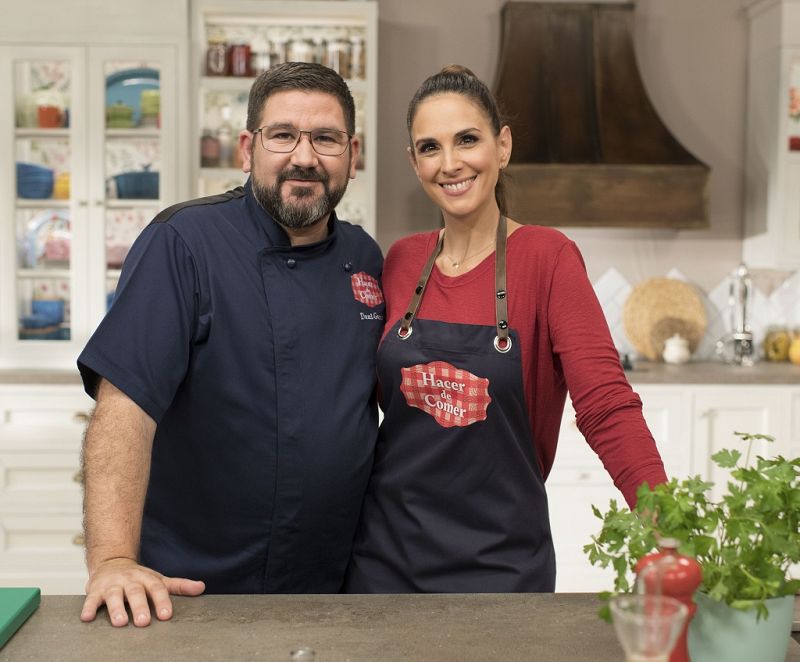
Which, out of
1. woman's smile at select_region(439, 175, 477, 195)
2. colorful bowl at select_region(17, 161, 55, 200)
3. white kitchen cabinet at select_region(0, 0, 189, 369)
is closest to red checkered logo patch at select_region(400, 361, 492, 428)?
woman's smile at select_region(439, 175, 477, 195)

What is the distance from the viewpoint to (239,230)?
182 cm

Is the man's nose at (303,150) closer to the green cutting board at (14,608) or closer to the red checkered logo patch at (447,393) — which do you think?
the red checkered logo patch at (447,393)

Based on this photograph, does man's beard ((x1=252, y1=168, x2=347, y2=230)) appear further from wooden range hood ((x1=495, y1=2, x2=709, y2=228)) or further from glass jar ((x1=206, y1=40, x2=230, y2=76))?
glass jar ((x1=206, y1=40, x2=230, y2=76))

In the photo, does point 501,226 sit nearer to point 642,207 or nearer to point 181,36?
point 642,207

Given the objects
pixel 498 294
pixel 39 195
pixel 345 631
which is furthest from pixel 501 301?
pixel 39 195

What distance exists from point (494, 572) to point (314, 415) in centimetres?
43

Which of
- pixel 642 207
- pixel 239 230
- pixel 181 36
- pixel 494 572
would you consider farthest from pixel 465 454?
pixel 181 36

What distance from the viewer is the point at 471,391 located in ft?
5.60

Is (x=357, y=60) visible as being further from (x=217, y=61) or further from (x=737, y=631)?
(x=737, y=631)

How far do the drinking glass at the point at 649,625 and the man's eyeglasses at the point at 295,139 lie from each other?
3.89 feet

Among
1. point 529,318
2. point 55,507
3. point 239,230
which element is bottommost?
point 55,507

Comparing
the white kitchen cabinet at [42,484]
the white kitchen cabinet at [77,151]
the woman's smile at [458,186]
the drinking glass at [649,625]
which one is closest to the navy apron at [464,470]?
the woman's smile at [458,186]

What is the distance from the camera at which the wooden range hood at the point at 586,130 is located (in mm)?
3873

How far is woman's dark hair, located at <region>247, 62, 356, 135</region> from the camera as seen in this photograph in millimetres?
1793
